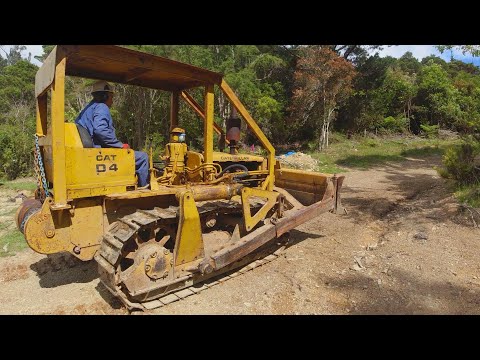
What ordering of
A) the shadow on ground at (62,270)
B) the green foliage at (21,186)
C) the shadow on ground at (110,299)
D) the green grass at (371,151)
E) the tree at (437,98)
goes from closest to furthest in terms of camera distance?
the shadow on ground at (110,299), the shadow on ground at (62,270), the green foliage at (21,186), the green grass at (371,151), the tree at (437,98)

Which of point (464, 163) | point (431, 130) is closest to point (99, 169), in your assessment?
point (464, 163)

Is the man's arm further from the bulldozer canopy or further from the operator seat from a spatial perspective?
the bulldozer canopy

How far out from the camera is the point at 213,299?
4.21 meters

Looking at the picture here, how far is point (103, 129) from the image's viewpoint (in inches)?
171

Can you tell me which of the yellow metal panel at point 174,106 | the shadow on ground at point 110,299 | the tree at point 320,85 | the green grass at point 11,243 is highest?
the tree at point 320,85

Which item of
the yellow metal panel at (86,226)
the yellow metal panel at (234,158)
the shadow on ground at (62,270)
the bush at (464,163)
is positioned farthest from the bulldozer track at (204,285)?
the bush at (464,163)

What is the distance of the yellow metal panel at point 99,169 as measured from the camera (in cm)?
392

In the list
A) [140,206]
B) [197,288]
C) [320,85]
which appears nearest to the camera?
[197,288]

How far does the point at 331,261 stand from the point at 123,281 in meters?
2.89

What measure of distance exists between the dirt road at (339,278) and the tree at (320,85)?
40.1 ft

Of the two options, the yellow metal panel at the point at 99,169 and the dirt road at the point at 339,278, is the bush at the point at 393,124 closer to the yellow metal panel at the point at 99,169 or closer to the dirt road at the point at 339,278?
the dirt road at the point at 339,278

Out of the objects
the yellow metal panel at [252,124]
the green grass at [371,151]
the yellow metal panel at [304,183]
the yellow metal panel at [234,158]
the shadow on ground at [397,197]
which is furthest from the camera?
the green grass at [371,151]

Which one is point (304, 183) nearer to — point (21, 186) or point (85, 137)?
point (85, 137)

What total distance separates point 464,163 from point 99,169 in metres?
7.30
